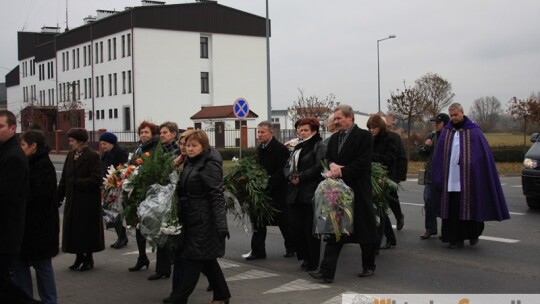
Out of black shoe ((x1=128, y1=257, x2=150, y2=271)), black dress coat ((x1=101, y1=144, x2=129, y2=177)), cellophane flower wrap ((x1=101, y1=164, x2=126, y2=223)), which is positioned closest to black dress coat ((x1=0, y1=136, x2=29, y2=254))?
cellophane flower wrap ((x1=101, y1=164, x2=126, y2=223))

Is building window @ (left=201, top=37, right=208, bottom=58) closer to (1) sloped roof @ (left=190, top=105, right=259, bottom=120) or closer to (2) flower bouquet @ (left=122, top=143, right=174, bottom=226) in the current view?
(1) sloped roof @ (left=190, top=105, right=259, bottom=120)

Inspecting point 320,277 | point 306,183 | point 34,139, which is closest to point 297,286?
point 320,277

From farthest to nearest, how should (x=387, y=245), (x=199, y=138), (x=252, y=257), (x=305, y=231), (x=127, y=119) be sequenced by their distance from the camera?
(x=127, y=119) → (x=387, y=245) → (x=252, y=257) → (x=305, y=231) → (x=199, y=138)

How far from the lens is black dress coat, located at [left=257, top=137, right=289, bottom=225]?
28.5 feet

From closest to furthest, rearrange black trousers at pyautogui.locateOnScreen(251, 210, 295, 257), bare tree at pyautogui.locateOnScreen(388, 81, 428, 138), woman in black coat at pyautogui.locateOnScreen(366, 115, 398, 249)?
black trousers at pyautogui.locateOnScreen(251, 210, 295, 257), woman in black coat at pyautogui.locateOnScreen(366, 115, 398, 249), bare tree at pyautogui.locateOnScreen(388, 81, 428, 138)

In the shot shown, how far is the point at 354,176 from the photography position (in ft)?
24.2

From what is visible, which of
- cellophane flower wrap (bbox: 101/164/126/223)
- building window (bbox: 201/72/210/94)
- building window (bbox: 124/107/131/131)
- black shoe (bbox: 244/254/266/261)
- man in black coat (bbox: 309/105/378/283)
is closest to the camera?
man in black coat (bbox: 309/105/378/283)

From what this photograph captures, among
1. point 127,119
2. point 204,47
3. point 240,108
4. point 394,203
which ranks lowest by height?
point 394,203

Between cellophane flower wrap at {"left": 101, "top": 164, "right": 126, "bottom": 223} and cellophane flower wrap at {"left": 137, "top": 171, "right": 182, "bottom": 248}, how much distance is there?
1020mm

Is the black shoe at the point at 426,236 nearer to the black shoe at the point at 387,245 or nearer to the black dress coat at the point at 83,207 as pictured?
the black shoe at the point at 387,245

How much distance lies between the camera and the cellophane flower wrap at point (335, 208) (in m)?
7.30

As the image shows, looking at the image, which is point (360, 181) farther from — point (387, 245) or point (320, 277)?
point (387, 245)

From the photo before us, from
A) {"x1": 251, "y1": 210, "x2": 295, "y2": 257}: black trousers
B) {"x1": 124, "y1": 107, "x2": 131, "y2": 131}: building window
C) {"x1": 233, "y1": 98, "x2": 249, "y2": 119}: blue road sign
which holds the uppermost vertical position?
{"x1": 124, "y1": 107, "x2": 131, "y2": 131}: building window

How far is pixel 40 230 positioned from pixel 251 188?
3.01 meters
